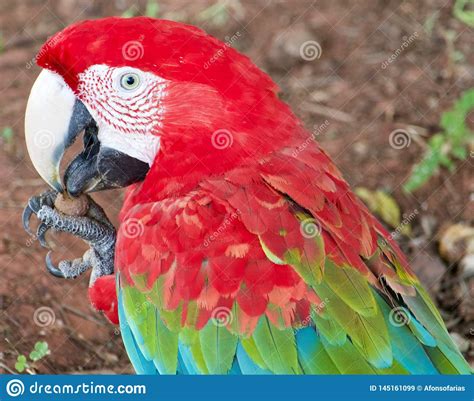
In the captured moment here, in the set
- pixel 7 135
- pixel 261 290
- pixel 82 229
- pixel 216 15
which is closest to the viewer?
pixel 261 290

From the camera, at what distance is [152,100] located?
1.26 metres

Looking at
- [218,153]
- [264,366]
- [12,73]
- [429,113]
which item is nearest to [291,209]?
[218,153]

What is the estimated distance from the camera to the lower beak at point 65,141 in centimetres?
127

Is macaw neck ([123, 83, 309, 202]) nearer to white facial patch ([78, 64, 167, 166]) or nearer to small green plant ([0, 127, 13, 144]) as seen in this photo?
white facial patch ([78, 64, 167, 166])

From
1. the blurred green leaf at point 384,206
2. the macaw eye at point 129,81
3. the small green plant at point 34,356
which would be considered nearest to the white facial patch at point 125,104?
the macaw eye at point 129,81

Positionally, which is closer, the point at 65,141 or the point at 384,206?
the point at 65,141

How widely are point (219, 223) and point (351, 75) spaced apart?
3.15 ft

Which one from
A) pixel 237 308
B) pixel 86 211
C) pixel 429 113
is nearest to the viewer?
pixel 237 308

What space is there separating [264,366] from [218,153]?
1.15 ft

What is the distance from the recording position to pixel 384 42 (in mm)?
2025

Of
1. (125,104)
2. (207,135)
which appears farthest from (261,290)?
(125,104)

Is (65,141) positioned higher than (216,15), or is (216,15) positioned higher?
(216,15)

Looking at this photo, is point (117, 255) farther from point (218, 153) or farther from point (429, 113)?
point (429, 113)

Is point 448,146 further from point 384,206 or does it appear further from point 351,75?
point 351,75
